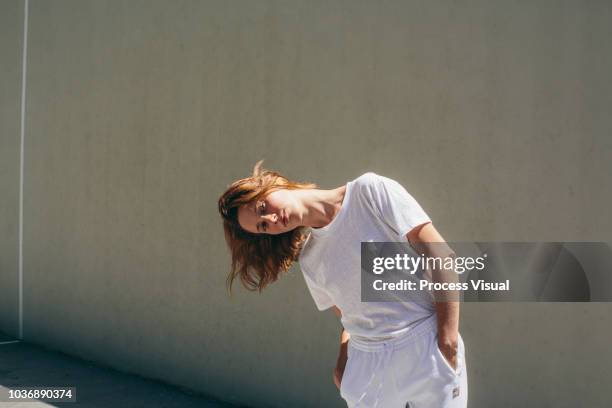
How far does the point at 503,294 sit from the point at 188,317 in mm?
2850

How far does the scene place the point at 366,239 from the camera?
66.6 inches

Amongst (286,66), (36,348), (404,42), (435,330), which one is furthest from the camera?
(36,348)

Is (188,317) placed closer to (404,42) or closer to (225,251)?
(225,251)

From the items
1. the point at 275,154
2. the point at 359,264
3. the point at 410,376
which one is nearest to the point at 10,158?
the point at 275,154

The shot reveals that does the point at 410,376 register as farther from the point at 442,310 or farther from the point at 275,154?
the point at 275,154

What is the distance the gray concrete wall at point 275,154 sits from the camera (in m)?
3.26

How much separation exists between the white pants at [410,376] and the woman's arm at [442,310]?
0.08ft

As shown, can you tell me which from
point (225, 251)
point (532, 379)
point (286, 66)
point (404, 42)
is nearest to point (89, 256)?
point (225, 251)

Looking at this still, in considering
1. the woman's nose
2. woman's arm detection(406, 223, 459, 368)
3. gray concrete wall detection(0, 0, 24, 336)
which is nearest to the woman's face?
the woman's nose

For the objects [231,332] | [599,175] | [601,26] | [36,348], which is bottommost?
[36,348]

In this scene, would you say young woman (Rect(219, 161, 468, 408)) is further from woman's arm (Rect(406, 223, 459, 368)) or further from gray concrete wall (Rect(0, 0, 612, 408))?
gray concrete wall (Rect(0, 0, 612, 408))

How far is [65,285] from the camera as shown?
22.3ft

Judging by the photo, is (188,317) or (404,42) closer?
(404,42)

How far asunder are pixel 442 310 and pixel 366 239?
0.27 m
